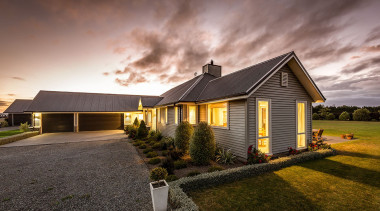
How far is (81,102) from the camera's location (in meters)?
22.0

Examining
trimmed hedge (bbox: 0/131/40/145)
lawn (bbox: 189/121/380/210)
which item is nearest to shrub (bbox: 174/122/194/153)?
lawn (bbox: 189/121/380/210)

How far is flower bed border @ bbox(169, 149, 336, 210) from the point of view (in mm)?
3861

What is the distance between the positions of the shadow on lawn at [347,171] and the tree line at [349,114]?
4063 centimetres

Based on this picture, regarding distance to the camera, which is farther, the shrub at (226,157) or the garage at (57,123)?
the garage at (57,123)

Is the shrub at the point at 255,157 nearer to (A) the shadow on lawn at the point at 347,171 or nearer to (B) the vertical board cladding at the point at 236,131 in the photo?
(B) the vertical board cladding at the point at 236,131

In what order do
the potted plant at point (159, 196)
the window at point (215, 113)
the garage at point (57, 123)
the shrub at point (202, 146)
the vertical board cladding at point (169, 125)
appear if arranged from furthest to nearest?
the garage at point (57, 123)
the vertical board cladding at point (169, 125)
the window at point (215, 113)
the shrub at point (202, 146)
the potted plant at point (159, 196)

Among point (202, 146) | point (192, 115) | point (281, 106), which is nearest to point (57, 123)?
point (192, 115)

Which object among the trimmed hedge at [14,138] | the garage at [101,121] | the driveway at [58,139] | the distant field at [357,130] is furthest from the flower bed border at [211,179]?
the garage at [101,121]

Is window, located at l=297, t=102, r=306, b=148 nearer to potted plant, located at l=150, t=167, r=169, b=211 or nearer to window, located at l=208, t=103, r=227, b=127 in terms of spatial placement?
window, located at l=208, t=103, r=227, b=127

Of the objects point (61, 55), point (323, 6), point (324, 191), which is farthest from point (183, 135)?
point (61, 55)

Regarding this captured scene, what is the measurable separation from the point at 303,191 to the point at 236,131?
3461 mm

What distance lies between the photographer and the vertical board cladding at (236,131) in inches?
287

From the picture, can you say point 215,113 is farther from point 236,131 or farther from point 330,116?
point 330,116

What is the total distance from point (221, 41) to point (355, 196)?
37.6ft
